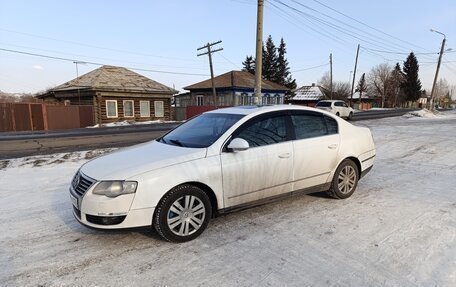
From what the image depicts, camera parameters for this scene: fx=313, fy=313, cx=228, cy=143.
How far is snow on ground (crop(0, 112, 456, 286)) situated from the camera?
9.75 ft

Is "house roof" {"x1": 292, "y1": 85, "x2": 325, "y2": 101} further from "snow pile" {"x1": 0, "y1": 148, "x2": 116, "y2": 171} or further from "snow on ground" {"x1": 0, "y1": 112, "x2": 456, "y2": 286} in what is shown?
"snow on ground" {"x1": 0, "y1": 112, "x2": 456, "y2": 286}

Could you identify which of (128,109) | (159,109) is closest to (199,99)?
(159,109)

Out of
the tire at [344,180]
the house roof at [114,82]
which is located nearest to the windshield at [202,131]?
the tire at [344,180]

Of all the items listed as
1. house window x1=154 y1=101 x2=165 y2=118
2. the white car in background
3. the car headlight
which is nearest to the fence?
house window x1=154 y1=101 x2=165 y2=118

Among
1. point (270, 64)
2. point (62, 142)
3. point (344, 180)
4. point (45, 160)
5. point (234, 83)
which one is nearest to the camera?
point (344, 180)

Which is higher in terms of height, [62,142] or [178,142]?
[178,142]

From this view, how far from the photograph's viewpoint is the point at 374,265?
3150mm

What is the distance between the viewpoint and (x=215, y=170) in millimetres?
3824

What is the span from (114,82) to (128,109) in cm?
294

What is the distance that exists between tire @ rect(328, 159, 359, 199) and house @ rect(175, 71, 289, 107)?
32.6 metres

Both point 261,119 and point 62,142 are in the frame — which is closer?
point 261,119

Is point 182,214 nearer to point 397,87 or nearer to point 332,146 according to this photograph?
point 332,146

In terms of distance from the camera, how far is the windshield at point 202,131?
13.7ft

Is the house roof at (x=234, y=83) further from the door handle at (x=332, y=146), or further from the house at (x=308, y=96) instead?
the door handle at (x=332, y=146)
